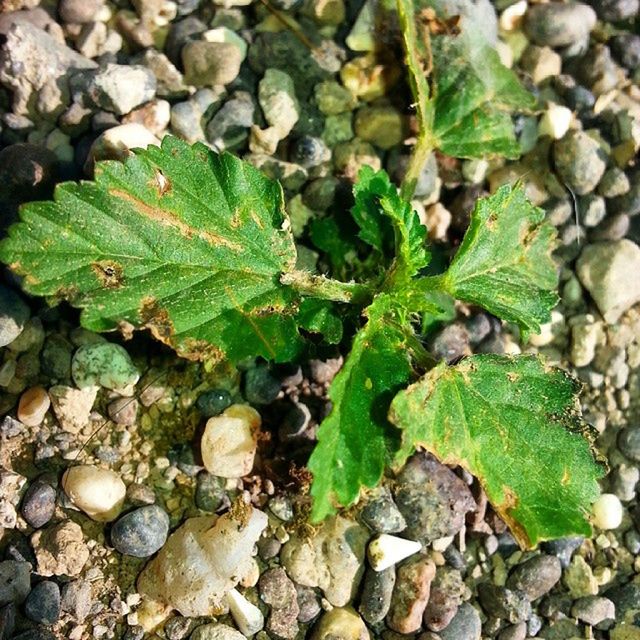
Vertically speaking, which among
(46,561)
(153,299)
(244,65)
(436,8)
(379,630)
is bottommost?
(379,630)

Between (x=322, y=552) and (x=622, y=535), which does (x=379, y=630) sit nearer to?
(x=322, y=552)

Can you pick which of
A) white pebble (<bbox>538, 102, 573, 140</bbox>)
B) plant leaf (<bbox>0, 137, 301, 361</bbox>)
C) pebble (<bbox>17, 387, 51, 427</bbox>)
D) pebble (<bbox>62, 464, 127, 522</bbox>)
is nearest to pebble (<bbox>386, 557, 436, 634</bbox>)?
plant leaf (<bbox>0, 137, 301, 361</bbox>)

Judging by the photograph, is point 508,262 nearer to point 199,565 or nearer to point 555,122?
point 555,122

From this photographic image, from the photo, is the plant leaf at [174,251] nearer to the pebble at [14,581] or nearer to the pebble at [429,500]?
the pebble at [429,500]

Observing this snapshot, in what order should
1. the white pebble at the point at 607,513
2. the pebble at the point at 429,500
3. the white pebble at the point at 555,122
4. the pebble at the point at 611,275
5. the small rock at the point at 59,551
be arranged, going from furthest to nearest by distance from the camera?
1. the white pebble at the point at 555,122
2. the pebble at the point at 611,275
3. the white pebble at the point at 607,513
4. the pebble at the point at 429,500
5. the small rock at the point at 59,551

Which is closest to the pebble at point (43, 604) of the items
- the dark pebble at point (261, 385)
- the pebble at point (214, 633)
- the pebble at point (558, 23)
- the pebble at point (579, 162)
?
the pebble at point (214, 633)

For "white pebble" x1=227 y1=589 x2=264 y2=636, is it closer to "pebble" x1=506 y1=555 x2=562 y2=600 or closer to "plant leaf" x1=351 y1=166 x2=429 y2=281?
"pebble" x1=506 y1=555 x2=562 y2=600

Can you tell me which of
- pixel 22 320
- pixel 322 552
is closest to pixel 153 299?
pixel 22 320
